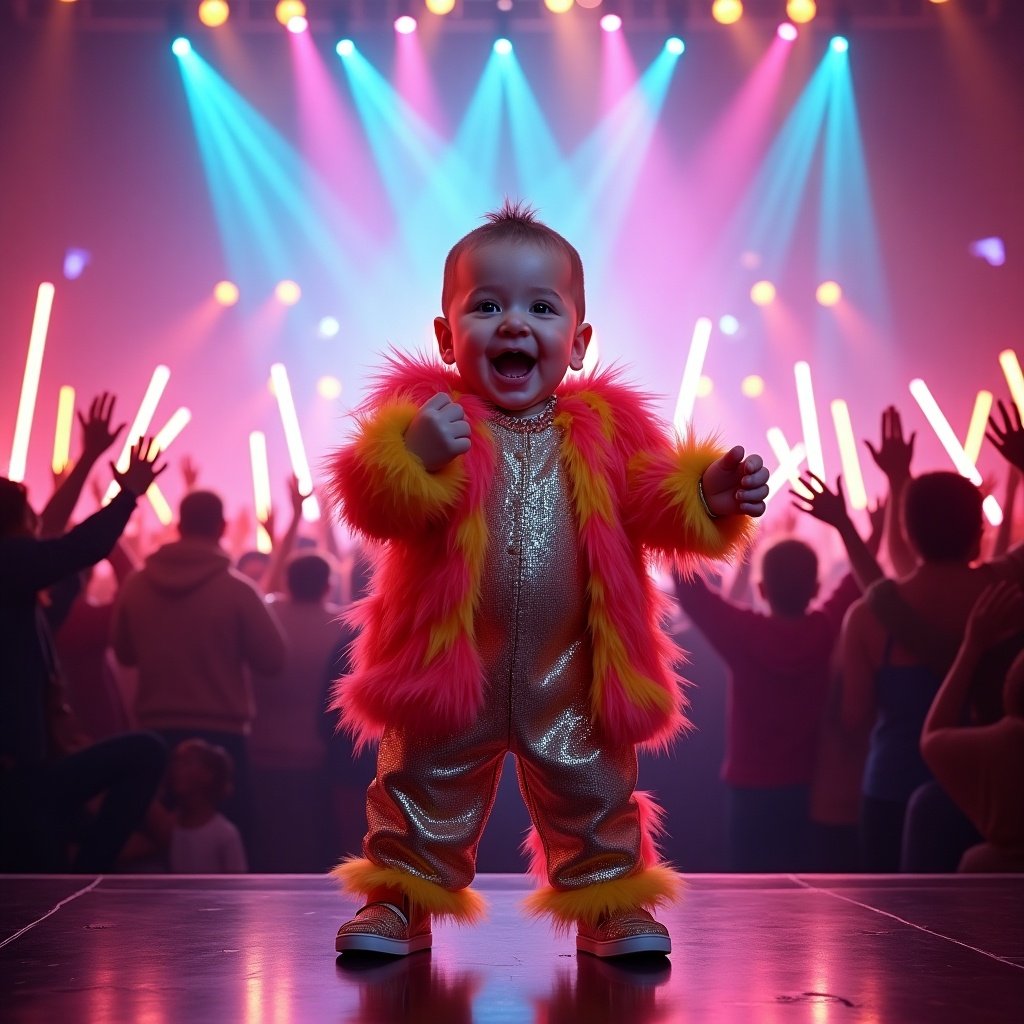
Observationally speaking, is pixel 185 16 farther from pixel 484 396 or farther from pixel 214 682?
pixel 484 396

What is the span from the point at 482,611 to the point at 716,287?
4.22m

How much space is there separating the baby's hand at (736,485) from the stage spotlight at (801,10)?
3.94m

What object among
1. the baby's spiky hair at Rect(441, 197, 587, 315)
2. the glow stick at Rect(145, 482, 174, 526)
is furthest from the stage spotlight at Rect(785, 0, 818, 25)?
the baby's spiky hair at Rect(441, 197, 587, 315)

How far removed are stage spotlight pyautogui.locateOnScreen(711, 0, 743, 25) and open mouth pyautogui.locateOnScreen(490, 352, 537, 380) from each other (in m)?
3.89

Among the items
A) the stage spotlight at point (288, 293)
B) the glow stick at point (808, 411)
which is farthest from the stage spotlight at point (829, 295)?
the stage spotlight at point (288, 293)

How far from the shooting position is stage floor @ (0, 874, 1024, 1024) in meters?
1.26

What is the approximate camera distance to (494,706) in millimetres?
1650

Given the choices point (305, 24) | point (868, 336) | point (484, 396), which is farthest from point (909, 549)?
point (305, 24)

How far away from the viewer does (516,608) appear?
5.49ft

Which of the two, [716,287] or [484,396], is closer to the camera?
[484,396]

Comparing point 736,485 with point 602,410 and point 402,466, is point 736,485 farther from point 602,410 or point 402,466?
point 402,466

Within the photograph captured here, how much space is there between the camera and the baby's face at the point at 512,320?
1.68 meters

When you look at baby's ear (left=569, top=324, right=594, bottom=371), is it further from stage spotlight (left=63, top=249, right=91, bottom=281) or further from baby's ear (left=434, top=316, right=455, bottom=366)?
stage spotlight (left=63, top=249, right=91, bottom=281)

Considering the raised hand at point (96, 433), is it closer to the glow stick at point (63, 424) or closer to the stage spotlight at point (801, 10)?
the glow stick at point (63, 424)
